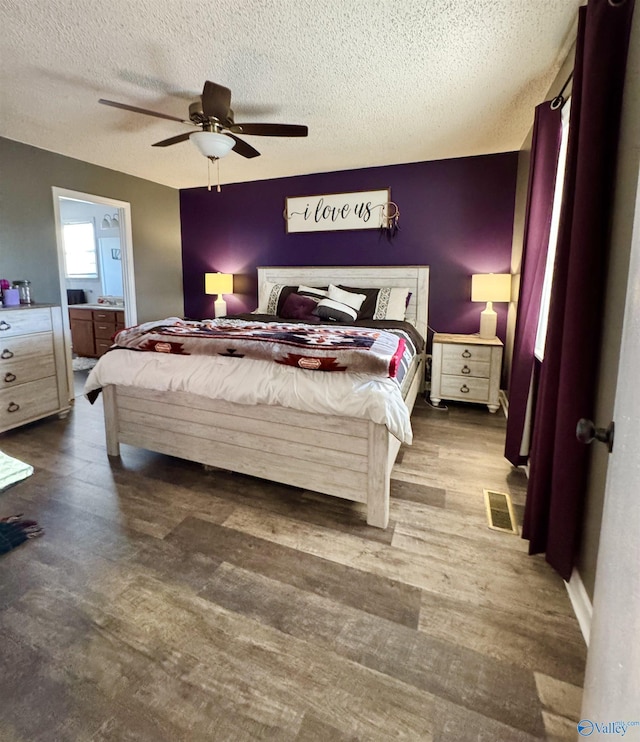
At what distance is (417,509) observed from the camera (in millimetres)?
2059

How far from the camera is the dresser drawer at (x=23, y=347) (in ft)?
9.53

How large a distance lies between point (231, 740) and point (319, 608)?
486mm

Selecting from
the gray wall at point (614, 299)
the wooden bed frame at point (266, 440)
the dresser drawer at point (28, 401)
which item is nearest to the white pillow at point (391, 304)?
the wooden bed frame at point (266, 440)

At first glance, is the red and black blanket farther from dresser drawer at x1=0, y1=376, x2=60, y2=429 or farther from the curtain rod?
the curtain rod

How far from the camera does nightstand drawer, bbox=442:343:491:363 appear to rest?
11.3 feet

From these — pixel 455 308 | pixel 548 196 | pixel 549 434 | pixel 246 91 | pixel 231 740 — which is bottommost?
pixel 231 740

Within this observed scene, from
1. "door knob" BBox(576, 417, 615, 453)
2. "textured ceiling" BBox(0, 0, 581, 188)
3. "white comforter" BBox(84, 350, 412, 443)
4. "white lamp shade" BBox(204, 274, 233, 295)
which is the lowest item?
"white comforter" BBox(84, 350, 412, 443)

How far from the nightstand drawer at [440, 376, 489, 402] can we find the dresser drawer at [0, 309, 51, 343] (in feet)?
11.4

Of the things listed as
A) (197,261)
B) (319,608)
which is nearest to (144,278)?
(197,261)

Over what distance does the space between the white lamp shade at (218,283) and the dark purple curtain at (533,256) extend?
11.2 ft

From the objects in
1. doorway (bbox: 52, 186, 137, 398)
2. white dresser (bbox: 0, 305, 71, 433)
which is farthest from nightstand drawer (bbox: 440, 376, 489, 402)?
doorway (bbox: 52, 186, 137, 398)

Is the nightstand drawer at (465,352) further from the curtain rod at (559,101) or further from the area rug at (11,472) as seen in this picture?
the area rug at (11,472)

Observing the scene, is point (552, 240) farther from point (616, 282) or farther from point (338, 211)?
point (338, 211)

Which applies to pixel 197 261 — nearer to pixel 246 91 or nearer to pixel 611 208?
pixel 246 91
